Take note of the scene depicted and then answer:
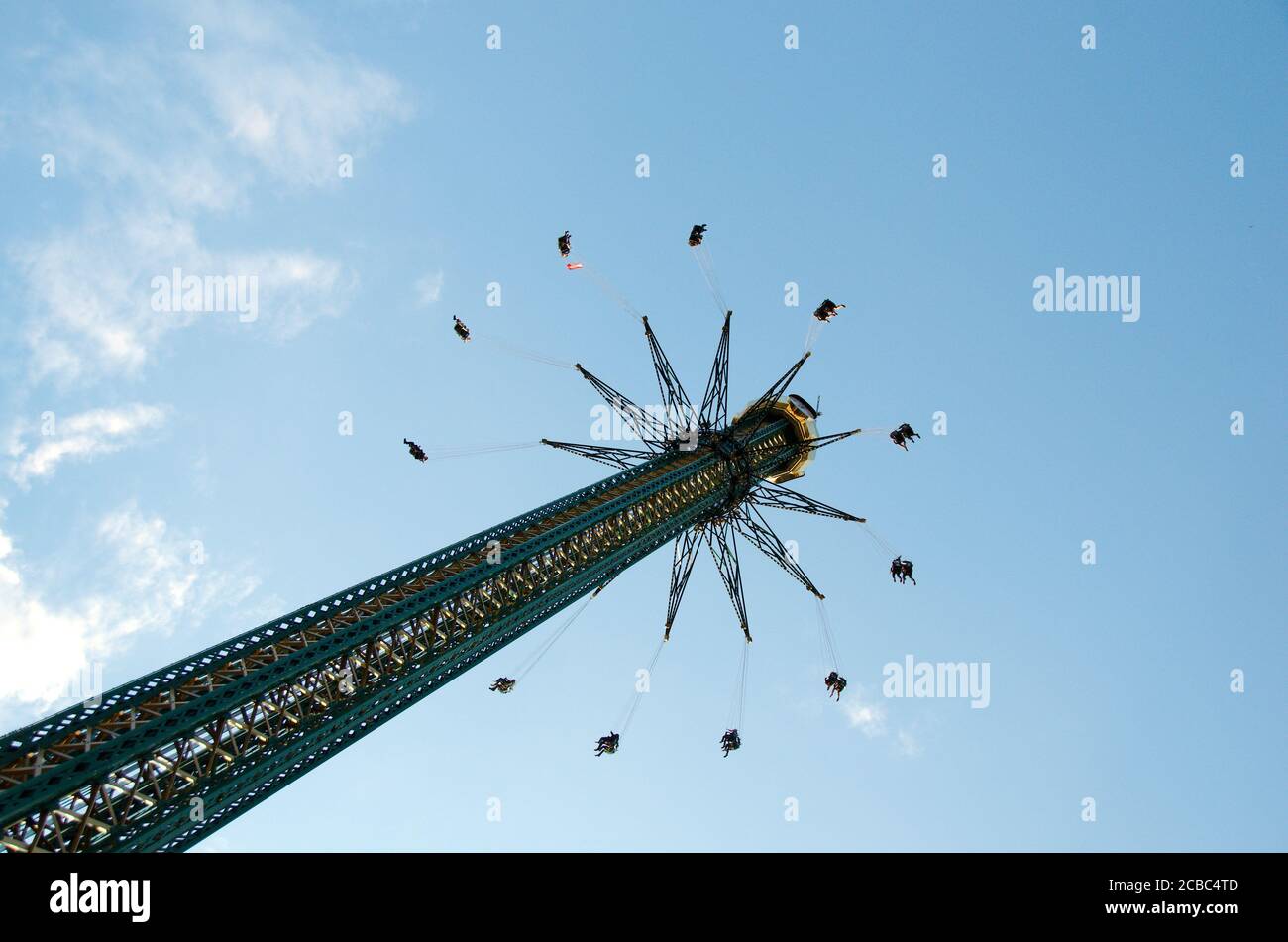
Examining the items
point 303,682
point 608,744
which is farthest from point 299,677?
point 608,744

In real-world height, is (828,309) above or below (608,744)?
above

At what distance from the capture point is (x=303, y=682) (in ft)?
60.6

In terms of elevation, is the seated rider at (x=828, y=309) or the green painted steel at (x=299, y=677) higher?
the seated rider at (x=828, y=309)

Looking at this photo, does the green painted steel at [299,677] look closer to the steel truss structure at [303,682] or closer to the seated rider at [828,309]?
the steel truss structure at [303,682]

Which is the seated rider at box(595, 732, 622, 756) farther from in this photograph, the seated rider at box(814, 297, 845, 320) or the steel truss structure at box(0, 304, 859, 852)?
the seated rider at box(814, 297, 845, 320)

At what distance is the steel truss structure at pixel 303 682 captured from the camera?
1322 cm

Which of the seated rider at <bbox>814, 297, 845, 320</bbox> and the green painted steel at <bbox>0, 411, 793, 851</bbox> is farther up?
the seated rider at <bbox>814, 297, 845, 320</bbox>

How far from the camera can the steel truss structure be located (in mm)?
13219

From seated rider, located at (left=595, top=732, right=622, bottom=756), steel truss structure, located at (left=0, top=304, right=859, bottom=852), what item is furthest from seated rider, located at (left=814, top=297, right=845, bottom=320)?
seated rider, located at (left=595, top=732, right=622, bottom=756)

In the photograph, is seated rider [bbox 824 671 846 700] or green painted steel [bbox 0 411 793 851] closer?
green painted steel [bbox 0 411 793 851]

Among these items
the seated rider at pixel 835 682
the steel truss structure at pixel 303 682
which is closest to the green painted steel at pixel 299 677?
the steel truss structure at pixel 303 682

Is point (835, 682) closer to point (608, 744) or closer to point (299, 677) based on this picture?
point (608, 744)
